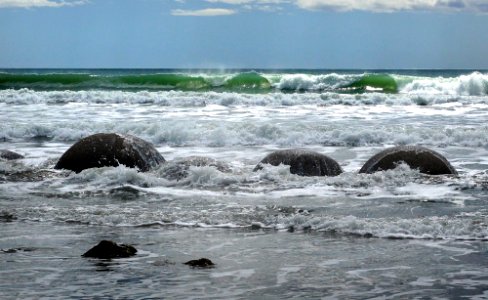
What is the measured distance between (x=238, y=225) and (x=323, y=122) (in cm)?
1327

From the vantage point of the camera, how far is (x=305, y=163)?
414 inches

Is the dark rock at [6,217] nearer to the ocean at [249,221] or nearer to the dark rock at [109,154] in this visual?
the ocean at [249,221]

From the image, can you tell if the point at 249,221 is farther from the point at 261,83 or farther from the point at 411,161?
the point at 261,83

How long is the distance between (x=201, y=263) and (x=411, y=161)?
5.10 meters

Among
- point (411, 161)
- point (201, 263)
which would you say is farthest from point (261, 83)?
point (201, 263)

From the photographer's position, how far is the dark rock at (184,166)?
10.3 meters

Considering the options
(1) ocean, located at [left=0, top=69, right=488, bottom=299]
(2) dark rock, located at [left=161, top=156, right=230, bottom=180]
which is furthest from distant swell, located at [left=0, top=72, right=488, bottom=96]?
(2) dark rock, located at [left=161, top=156, right=230, bottom=180]

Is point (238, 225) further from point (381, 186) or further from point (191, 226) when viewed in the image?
point (381, 186)

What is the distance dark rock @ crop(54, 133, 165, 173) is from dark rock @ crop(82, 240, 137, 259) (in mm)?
4780

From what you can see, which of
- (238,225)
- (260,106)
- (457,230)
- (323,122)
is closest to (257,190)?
(238,225)

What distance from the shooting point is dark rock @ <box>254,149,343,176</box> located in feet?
34.3

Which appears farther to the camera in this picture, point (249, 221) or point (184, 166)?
point (184, 166)

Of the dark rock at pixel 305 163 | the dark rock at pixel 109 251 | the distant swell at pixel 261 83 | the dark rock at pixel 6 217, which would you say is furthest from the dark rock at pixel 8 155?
the distant swell at pixel 261 83

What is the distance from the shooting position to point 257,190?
952cm
